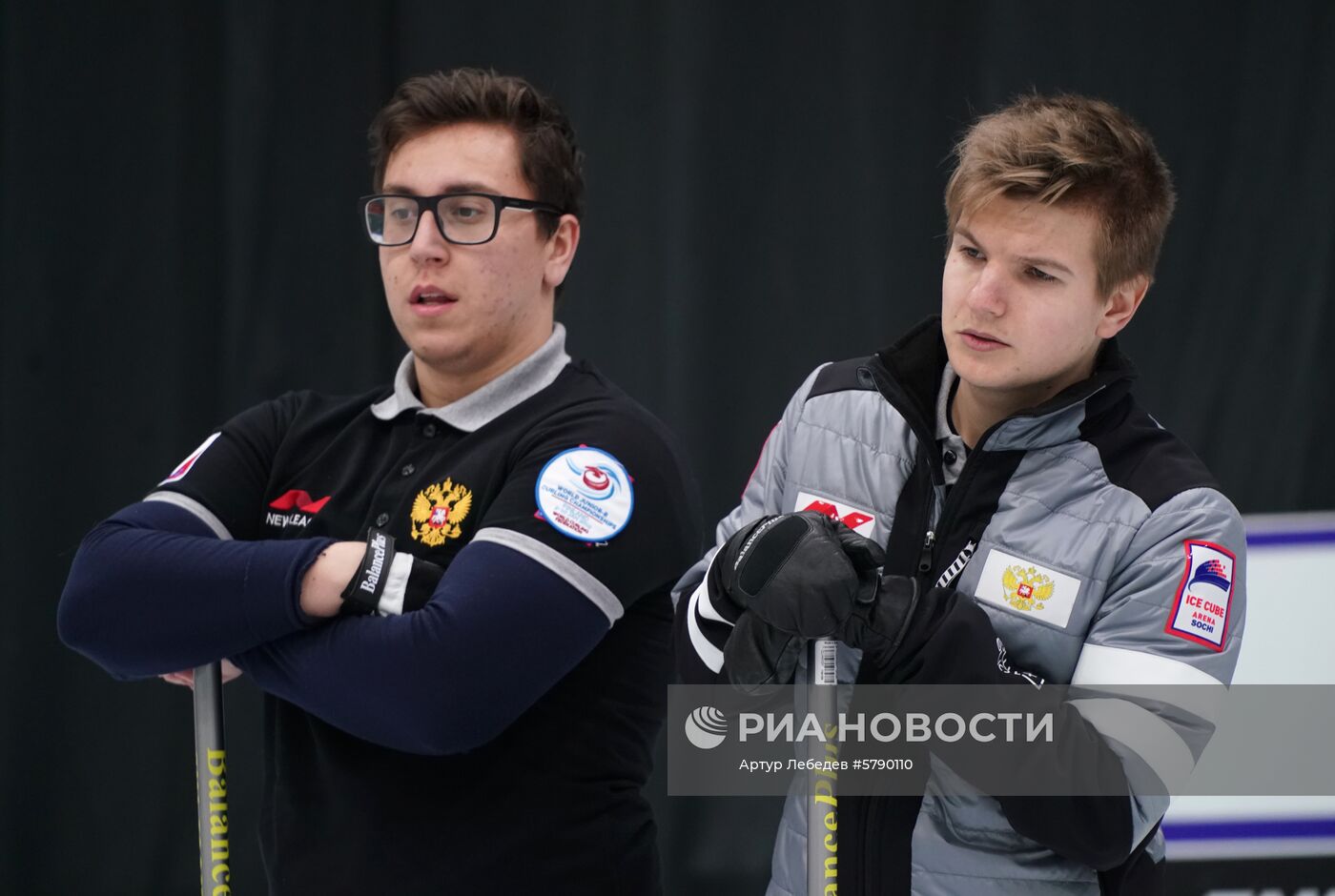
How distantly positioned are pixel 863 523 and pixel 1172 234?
1.75 meters

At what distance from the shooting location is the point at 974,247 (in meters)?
1.39

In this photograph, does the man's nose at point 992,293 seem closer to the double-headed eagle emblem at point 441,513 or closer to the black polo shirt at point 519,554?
the black polo shirt at point 519,554

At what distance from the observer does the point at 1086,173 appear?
52.2 inches

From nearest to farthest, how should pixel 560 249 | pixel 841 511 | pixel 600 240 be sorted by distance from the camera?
pixel 841 511 < pixel 560 249 < pixel 600 240

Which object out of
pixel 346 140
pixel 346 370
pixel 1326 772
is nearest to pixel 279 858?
pixel 346 370

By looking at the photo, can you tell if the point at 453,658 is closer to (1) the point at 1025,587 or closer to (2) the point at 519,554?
(2) the point at 519,554

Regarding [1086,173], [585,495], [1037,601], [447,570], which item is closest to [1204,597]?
[1037,601]

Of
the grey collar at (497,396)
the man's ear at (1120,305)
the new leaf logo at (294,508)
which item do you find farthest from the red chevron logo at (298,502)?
the man's ear at (1120,305)

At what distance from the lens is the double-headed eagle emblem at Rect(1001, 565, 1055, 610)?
133 centimetres

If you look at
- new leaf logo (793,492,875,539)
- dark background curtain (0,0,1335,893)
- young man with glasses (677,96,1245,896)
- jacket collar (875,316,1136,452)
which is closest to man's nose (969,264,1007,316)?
young man with glasses (677,96,1245,896)

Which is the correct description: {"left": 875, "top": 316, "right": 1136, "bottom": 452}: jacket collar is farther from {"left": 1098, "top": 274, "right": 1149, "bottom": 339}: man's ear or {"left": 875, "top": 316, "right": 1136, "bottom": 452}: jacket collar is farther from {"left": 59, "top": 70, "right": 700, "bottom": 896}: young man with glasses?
{"left": 59, "top": 70, "right": 700, "bottom": 896}: young man with glasses

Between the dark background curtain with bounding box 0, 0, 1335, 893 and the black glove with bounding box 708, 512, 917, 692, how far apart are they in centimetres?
156

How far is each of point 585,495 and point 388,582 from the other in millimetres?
261

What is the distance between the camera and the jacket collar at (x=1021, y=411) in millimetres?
1352
